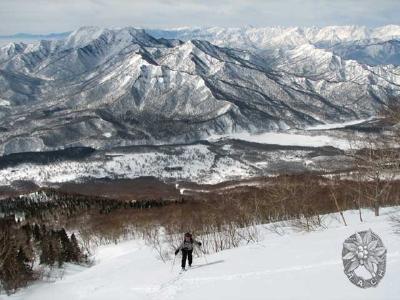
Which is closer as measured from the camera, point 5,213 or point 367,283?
point 367,283

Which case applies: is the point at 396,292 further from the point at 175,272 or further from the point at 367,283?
the point at 175,272

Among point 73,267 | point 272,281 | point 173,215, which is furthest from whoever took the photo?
point 173,215

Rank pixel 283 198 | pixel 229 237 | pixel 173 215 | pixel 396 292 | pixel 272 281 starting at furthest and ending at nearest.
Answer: pixel 173 215 < pixel 283 198 < pixel 229 237 < pixel 272 281 < pixel 396 292

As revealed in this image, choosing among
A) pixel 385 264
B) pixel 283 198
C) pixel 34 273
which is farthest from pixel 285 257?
pixel 34 273

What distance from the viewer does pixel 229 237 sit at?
229 ft

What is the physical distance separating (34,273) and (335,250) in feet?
194

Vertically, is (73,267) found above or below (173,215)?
below
